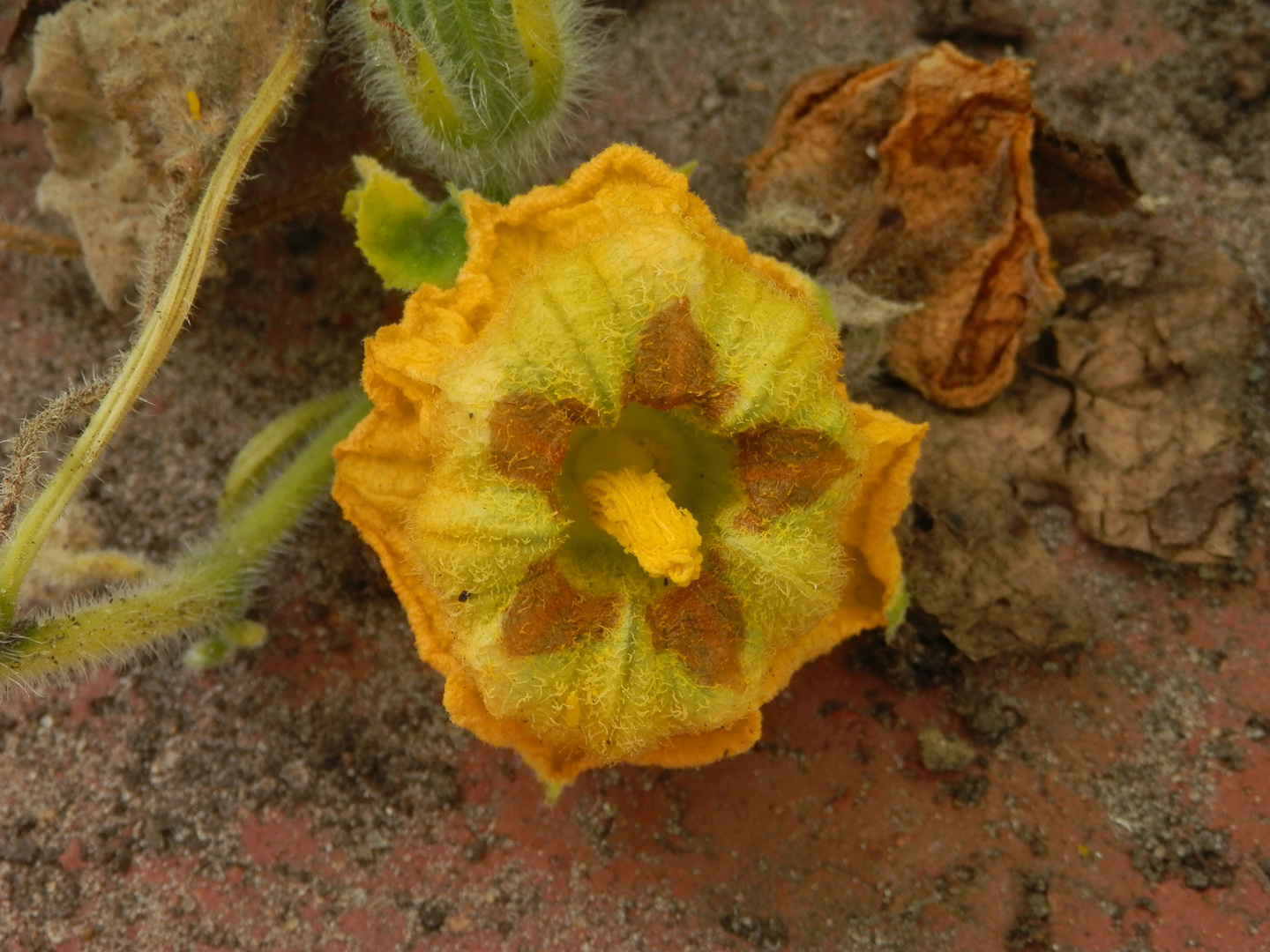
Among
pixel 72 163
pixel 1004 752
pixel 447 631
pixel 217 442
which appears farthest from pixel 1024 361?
pixel 72 163

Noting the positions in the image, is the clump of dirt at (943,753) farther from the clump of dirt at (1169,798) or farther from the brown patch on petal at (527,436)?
the brown patch on petal at (527,436)

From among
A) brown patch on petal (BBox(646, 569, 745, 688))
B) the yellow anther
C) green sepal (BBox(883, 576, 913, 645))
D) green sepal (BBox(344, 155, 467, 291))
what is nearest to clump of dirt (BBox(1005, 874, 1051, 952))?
green sepal (BBox(883, 576, 913, 645))

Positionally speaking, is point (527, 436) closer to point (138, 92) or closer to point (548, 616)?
point (548, 616)

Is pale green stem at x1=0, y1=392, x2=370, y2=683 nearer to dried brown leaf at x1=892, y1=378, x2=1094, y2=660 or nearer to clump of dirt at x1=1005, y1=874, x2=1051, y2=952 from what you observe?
dried brown leaf at x1=892, y1=378, x2=1094, y2=660

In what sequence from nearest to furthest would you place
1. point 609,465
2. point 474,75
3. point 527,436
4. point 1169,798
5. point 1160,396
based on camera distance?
point 527,436, point 609,465, point 474,75, point 1169,798, point 1160,396

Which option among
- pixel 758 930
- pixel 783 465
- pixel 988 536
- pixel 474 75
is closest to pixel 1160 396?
pixel 988 536

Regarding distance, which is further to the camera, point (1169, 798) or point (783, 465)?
point (1169, 798)
